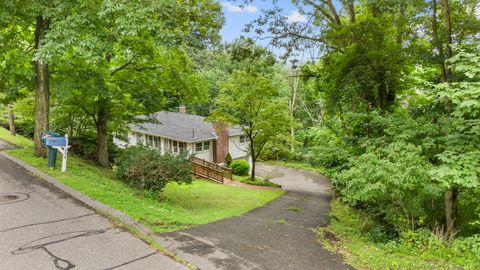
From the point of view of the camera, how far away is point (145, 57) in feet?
42.6

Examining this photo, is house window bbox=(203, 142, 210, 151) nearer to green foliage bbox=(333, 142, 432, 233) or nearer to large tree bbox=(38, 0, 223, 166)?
large tree bbox=(38, 0, 223, 166)

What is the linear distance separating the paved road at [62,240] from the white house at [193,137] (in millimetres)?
17656

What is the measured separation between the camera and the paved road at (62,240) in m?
4.85

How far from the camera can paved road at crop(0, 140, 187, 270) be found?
4852mm

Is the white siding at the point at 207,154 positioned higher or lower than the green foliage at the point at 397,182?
lower

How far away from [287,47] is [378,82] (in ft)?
16.7

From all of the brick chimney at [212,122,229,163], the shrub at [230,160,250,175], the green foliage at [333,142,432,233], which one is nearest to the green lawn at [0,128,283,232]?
the green foliage at [333,142,432,233]

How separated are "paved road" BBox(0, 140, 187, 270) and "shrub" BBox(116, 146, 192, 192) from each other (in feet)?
7.56

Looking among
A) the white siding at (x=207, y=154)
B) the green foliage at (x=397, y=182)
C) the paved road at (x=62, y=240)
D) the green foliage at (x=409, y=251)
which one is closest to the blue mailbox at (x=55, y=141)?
the paved road at (x=62, y=240)

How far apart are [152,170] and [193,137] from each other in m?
15.8

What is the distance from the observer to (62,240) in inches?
218

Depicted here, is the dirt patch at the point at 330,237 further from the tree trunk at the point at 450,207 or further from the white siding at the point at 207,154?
the white siding at the point at 207,154

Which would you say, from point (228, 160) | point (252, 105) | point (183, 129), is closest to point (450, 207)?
point (252, 105)

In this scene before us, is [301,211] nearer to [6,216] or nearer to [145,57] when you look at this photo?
[145,57]
